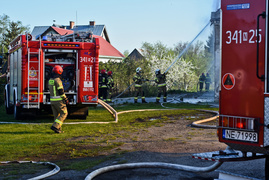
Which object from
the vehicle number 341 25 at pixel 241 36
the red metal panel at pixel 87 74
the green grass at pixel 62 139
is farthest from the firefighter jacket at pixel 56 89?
the vehicle number 341 25 at pixel 241 36

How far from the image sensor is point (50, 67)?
38.9 feet

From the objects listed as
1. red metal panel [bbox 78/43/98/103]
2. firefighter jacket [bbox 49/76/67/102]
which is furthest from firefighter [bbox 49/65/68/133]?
red metal panel [bbox 78/43/98/103]

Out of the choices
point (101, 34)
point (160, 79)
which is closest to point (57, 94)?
point (160, 79)

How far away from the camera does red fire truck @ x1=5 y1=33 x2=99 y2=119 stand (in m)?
11.1

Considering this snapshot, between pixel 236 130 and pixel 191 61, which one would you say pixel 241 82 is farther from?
pixel 191 61

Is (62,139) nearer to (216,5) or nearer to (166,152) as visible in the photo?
(166,152)

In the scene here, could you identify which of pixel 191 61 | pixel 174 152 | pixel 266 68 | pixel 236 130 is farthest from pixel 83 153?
pixel 191 61

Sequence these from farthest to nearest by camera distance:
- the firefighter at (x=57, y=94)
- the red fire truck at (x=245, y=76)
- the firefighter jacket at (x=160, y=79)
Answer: the firefighter jacket at (x=160, y=79) < the firefighter at (x=57, y=94) < the red fire truck at (x=245, y=76)

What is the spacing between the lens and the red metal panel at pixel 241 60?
14.4 ft

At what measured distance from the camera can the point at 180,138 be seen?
8500mm

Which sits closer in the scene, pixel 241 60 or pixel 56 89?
pixel 241 60

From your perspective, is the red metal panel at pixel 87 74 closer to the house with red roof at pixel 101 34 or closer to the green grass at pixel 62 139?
the green grass at pixel 62 139

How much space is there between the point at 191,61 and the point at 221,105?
123 feet

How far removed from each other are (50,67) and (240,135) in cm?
851
